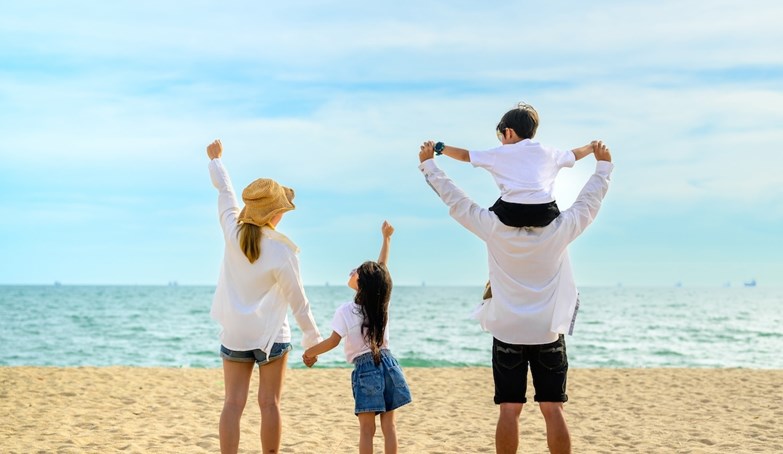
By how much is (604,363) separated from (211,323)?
2301 cm

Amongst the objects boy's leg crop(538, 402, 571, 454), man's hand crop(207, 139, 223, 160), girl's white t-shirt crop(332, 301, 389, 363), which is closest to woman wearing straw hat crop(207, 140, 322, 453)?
girl's white t-shirt crop(332, 301, 389, 363)

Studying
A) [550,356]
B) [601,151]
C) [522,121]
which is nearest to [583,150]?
[601,151]

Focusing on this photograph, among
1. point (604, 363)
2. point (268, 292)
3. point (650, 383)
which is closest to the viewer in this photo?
point (268, 292)

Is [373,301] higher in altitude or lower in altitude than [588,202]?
lower

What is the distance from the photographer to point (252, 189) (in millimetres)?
4695

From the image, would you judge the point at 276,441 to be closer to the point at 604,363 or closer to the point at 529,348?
the point at 529,348

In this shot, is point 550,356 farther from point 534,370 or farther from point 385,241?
point 385,241

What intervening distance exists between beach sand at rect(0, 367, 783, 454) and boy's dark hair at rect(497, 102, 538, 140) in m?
4.11

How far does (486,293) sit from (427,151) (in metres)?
0.86

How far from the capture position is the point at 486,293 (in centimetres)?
426

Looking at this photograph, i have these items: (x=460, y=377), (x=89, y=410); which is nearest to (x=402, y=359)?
(x=460, y=377)

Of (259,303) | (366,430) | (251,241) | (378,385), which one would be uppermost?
(251,241)

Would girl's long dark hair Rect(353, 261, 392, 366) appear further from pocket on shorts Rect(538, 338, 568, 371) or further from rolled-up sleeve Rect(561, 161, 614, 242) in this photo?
rolled-up sleeve Rect(561, 161, 614, 242)

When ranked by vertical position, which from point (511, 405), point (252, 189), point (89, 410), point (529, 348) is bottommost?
point (89, 410)
